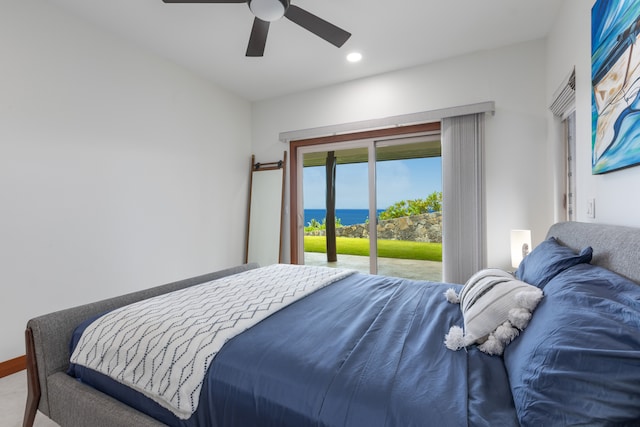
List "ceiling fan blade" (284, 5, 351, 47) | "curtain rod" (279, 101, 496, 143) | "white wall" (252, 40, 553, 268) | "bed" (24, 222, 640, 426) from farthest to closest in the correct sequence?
"curtain rod" (279, 101, 496, 143), "white wall" (252, 40, 553, 268), "ceiling fan blade" (284, 5, 351, 47), "bed" (24, 222, 640, 426)

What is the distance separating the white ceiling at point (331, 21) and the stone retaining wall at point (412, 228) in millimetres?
1741

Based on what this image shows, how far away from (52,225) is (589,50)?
3.88m

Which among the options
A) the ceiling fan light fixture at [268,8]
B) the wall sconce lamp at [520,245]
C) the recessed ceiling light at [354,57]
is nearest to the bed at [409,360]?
the wall sconce lamp at [520,245]

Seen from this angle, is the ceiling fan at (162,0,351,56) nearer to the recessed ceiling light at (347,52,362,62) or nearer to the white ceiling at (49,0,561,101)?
the white ceiling at (49,0,561,101)

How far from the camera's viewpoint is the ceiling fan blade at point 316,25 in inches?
76.9

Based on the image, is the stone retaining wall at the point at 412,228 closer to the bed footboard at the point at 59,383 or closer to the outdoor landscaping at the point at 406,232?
the outdoor landscaping at the point at 406,232

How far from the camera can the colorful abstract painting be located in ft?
4.10

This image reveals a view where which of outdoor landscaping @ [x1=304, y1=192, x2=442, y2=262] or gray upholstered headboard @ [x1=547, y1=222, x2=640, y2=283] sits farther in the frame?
outdoor landscaping @ [x1=304, y1=192, x2=442, y2=262]

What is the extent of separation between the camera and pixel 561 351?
71cm

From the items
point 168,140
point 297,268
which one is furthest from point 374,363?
point 168,140

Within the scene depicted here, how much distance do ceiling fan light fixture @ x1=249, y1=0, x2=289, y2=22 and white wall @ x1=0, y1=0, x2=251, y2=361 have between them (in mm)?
1712

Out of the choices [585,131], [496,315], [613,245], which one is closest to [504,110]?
[585,131]

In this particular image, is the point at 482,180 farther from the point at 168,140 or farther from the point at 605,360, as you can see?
the point at 168,140

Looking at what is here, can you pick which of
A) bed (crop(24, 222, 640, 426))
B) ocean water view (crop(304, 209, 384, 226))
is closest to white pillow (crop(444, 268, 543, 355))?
bed (crop(24, 222, 640, 426))
